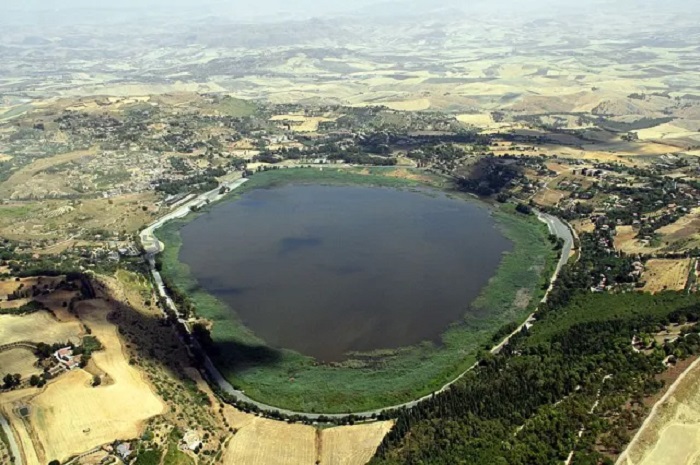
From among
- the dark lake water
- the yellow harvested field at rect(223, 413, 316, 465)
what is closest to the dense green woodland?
the yellow harvested field at rect(223, 413, 316, 465)

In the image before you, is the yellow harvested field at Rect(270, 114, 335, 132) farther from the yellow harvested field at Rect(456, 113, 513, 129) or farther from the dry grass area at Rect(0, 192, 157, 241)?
the dry grass area at Rect(0, 192, 157, 241)

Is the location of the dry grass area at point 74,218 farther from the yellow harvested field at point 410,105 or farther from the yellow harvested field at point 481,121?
the yellow harvested field at point 410,105

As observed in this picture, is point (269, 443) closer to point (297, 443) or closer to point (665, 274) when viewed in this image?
point (297, 443)

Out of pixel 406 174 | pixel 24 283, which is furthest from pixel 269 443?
pixel 406 174

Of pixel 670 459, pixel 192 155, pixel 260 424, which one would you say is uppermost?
pixel 670 459

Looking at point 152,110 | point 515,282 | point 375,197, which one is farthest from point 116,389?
point 152,110

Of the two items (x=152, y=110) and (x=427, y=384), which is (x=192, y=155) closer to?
(x=152, y=110)
